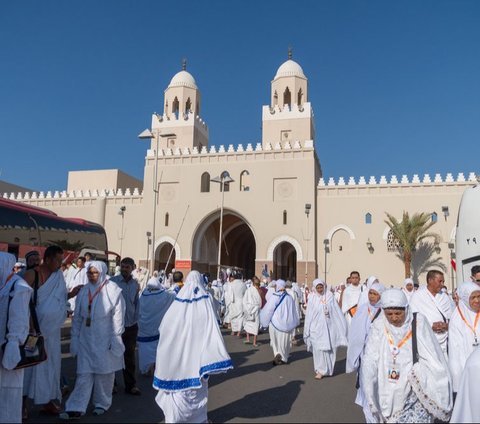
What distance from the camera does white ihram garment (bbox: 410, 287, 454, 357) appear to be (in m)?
6.04

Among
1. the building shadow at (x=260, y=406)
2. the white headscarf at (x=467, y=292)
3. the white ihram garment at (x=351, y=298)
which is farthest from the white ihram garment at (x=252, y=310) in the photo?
the white headscarf at (x=467, y=292)

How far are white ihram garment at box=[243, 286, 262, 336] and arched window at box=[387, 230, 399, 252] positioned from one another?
17045 mm

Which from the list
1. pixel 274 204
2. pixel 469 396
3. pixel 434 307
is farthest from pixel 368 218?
pixel 469 396

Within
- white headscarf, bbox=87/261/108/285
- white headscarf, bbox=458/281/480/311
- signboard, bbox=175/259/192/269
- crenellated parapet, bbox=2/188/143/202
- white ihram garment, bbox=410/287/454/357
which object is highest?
crenellated parapet, bbox=2/188/143/202

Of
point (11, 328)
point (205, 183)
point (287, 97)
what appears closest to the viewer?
point (11, 328)

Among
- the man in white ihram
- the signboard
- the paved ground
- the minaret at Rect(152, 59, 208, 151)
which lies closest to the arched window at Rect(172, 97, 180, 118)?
the minaret at Rect(152, 59, 208, 151)

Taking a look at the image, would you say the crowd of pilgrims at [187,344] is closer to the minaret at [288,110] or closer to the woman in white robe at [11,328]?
the woman in white robe at [11,328]

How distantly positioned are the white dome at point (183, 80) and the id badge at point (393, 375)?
3365cm

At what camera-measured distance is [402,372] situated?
353cm

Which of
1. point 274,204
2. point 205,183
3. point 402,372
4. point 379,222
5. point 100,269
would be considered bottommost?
point 402,372

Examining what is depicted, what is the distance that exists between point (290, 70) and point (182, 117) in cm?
847

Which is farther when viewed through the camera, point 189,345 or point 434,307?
point 434,307

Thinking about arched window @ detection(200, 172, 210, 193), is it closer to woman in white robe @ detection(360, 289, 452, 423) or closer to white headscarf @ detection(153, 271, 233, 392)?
white headscarf @ detection(153, 271, 233, 392)

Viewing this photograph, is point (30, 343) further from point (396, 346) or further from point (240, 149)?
point (240, 149)
